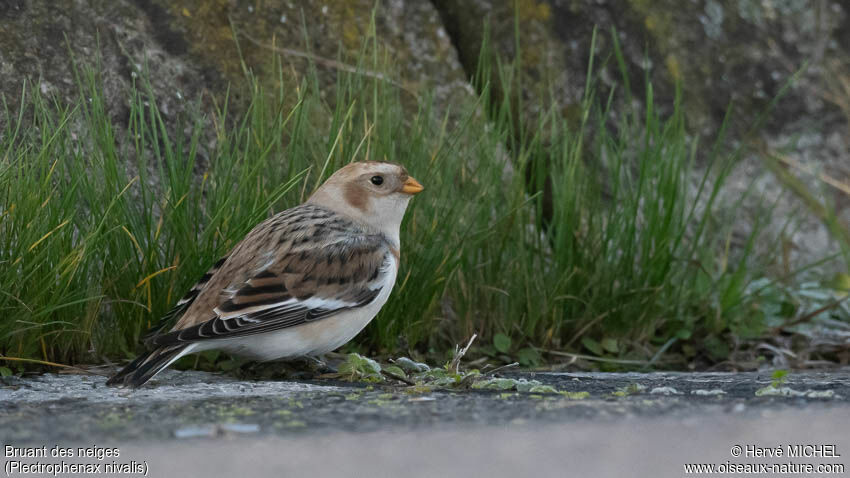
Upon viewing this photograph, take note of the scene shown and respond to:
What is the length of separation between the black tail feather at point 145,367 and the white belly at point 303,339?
158mm

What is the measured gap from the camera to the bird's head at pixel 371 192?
12.0 feet

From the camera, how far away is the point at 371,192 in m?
3.67

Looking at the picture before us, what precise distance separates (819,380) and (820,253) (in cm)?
298

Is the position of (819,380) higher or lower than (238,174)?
lower

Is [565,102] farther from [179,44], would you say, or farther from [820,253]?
[179,44]

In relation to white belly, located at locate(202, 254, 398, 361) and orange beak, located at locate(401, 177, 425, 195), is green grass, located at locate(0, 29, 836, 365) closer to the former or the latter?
orange beak, located at locate(401, 177, 425, 195)

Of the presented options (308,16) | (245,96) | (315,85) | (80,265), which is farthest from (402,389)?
(308,16)

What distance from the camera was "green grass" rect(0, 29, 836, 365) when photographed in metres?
3.35

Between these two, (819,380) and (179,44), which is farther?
(179,44)

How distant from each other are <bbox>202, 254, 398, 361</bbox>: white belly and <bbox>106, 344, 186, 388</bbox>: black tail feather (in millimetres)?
158

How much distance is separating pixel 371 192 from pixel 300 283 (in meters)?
0.53

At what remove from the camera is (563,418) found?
2.27 m

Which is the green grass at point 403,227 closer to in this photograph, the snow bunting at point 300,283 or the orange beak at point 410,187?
the snow bunting at point 300,283

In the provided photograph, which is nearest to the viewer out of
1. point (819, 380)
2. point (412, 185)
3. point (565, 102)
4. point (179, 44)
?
point (819, 380)
